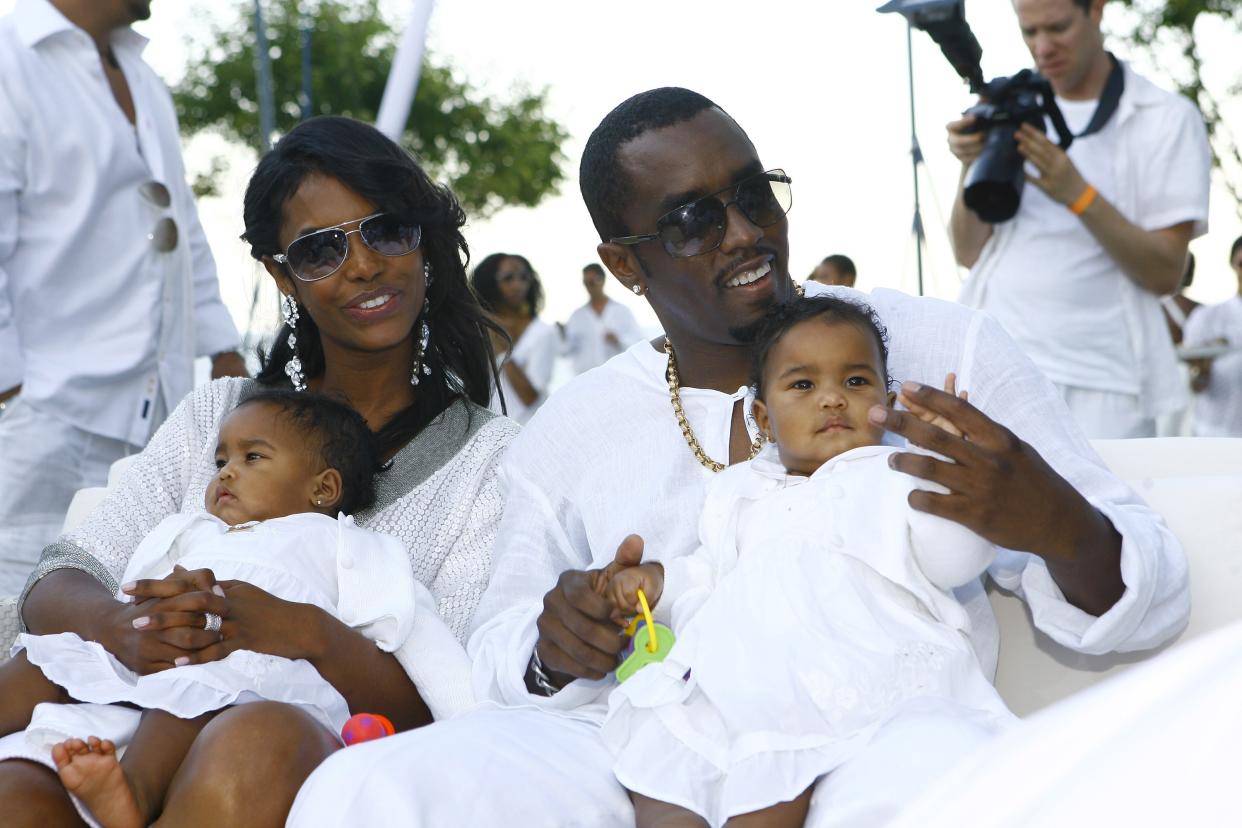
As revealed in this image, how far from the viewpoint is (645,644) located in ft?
8.94

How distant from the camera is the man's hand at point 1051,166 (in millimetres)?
4734

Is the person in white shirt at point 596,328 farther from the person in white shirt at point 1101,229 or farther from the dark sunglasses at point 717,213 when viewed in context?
the dark sunglasses at point 717,213

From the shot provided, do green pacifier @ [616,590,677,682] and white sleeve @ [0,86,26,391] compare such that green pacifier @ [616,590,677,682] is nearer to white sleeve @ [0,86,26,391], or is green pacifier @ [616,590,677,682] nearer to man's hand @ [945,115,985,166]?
white sleeve @ [0,86,26,391]

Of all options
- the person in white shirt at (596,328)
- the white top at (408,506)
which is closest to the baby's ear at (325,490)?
the white top at (408,506)

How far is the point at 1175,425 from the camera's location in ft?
26.3

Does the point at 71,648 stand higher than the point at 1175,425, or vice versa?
the point at 71,648

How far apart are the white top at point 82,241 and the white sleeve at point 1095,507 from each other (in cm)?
284

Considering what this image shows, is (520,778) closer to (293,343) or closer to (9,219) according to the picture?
(293,343)

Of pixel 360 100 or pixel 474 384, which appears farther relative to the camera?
pixel 360 100

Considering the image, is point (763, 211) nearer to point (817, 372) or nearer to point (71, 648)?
point (817, 372)

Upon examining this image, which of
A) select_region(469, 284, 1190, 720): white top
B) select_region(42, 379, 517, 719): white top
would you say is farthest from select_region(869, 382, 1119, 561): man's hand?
select_region(42, 379, 517, 719): white top

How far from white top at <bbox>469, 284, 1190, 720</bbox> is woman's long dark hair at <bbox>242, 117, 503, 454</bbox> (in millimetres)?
509

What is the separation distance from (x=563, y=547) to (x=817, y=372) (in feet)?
2.38

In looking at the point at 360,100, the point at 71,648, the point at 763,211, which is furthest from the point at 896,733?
the point at 360,100
